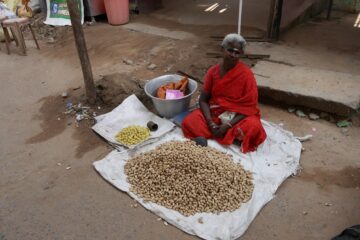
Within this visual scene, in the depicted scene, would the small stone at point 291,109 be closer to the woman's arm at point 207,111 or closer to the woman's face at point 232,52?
the woman's arm at point 207,111

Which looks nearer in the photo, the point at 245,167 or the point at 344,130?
the point at 245,167

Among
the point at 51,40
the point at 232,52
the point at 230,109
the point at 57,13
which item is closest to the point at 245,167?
the point at 230,109

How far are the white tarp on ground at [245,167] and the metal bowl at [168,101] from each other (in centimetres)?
25

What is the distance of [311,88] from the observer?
3605mm

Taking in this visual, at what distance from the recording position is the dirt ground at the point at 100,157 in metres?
2.47

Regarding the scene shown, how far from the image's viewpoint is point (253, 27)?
227 inches

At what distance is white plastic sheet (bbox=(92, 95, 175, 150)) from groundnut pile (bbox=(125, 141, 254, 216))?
1.61 feet

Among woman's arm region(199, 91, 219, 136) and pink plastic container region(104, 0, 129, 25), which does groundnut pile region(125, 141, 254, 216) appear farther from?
pink plastic container region(104, 0, 129, 25)

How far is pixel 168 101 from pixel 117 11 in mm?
3958

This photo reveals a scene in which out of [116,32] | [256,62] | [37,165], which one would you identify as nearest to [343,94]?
[256,62]

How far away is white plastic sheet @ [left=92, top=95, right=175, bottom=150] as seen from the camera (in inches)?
134

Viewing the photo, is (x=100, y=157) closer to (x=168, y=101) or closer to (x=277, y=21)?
(x=168, y=101)

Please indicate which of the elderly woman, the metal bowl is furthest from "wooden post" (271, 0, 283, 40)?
the elderly woman

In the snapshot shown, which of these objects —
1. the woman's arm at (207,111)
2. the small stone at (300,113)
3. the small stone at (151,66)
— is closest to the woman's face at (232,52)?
the woman's arm at (207,111)
